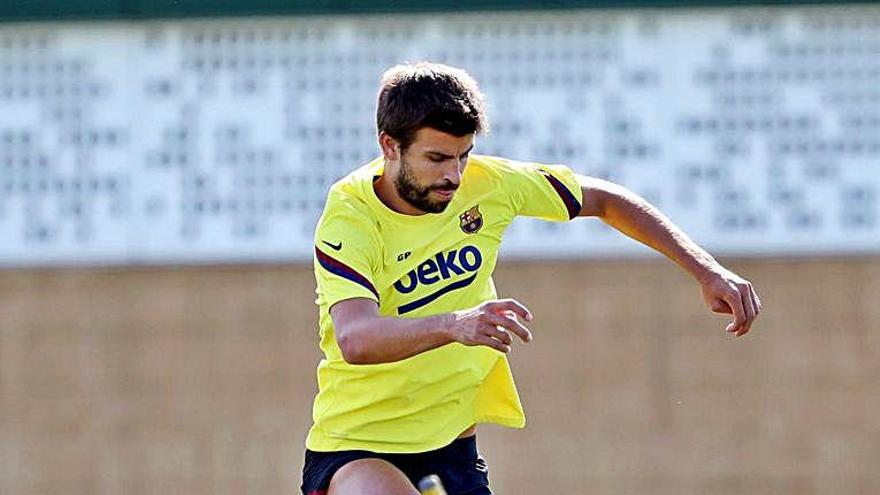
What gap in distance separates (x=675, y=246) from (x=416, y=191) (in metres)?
0.89

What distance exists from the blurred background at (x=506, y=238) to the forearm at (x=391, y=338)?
14.5 ft

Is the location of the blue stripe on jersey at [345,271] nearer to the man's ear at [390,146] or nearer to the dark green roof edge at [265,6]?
the man's ear at [390,146]

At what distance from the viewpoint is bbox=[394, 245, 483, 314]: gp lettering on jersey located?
5.34m

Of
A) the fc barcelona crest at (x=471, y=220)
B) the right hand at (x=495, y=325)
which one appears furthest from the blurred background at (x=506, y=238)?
the right hand at (x=495, y=325)

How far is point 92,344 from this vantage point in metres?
9.49

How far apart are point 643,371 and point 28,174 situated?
3.46m

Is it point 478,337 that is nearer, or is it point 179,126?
point 478,337

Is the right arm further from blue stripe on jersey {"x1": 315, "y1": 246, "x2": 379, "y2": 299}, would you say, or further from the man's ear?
the man's ear

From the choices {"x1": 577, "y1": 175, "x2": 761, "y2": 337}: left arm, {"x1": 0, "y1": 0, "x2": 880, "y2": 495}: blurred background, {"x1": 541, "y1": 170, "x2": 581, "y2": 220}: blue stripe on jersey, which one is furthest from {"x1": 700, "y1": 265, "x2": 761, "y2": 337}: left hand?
{"x1": 0, "y1": 0, "x2": 880, "y2": 495}: blurred background

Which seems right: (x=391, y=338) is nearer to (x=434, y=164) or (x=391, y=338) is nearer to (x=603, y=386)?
(x=434, y=164)

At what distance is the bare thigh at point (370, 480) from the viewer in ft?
17.0

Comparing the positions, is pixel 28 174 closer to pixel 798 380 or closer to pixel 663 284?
pixel 663 284

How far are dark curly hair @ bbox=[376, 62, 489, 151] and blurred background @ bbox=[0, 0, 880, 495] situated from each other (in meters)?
4.02

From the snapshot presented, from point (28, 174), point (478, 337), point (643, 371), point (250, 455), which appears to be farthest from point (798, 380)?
point (478, 337)
